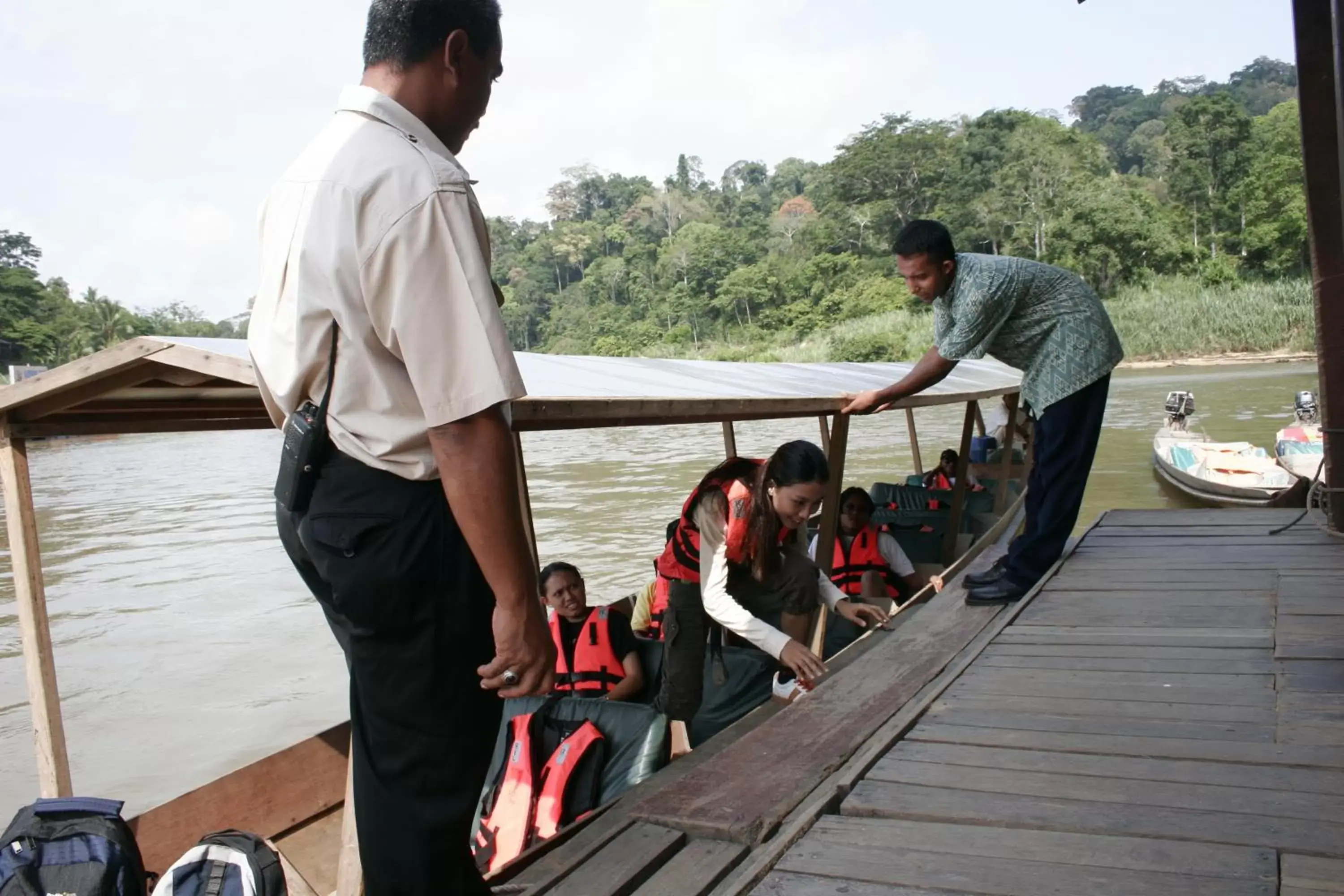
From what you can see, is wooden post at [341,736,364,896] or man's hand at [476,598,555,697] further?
wooden post at [341,736,364,896]

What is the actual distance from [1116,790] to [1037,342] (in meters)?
1.91

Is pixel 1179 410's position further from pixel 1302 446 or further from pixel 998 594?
pixel 998 594

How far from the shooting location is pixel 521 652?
3.82 ft

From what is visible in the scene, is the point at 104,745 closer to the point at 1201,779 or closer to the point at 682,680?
the point at 682,680

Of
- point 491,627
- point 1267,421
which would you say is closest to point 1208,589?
point 491,627

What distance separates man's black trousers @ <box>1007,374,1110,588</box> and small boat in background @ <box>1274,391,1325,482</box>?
807cm

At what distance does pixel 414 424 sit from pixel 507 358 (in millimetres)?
142

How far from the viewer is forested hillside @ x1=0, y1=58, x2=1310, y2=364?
119 ft

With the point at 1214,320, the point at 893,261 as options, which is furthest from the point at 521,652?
the point at 893,261

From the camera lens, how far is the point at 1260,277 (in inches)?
1470

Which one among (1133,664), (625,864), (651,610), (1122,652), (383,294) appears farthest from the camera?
(651,610)

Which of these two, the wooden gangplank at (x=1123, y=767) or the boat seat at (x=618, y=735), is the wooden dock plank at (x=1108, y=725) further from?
the boat seat at (x=618, y=735)

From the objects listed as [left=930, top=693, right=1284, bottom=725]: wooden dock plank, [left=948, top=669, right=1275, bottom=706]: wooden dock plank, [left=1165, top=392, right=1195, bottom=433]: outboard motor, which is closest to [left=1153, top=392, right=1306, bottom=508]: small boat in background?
[left=1165, top=392, right=1195, bottom=433]: outboard motor

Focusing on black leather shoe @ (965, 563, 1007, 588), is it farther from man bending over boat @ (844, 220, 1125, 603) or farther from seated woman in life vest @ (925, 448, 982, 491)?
seated woman in life vest @ (925, 448, 982, 491)
